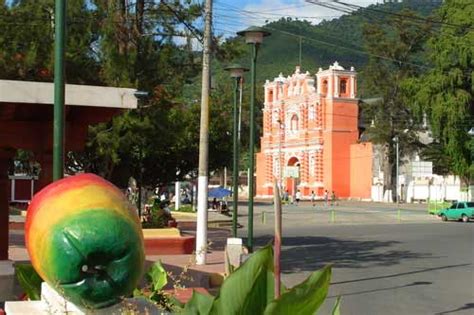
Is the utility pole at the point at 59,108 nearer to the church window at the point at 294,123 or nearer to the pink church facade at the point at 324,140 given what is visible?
the pink church facade at the point at 324,140

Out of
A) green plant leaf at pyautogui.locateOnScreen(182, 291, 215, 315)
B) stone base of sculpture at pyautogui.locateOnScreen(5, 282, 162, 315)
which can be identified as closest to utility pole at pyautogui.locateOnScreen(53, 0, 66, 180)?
stone base of sculpture at pyautogui.locateOnScreen(5, 282, 162, 315)

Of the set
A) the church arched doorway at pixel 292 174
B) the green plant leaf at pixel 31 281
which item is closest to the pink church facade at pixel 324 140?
the church arched doorway at pixel 292 174

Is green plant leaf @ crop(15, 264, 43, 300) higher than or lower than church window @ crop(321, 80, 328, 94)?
lower

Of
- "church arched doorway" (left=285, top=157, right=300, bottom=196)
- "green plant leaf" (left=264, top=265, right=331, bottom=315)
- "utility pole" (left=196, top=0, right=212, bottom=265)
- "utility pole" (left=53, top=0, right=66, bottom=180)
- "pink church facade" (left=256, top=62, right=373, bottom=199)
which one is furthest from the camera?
"pink church facade" (left=256, top=62, right=373, bottom=199)

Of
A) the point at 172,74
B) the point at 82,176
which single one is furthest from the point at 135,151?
the point at 82,176

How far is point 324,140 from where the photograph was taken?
80.7m

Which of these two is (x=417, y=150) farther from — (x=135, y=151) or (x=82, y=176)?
(x=82, y=176)

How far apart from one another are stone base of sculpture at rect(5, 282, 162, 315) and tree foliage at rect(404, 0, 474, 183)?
50242 millimetres

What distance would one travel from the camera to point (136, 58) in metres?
17.9

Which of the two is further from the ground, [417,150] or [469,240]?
[417,150]

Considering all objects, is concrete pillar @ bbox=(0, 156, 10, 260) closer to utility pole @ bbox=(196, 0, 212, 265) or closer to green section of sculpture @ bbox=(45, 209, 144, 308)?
utility pole @ bbox=(196, 0, 212, 265)

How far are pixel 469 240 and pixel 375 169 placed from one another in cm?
4825

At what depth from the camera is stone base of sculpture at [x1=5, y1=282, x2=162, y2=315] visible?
12.2 ft

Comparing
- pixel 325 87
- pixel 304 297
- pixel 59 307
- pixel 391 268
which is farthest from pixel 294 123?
pixel 304 297
